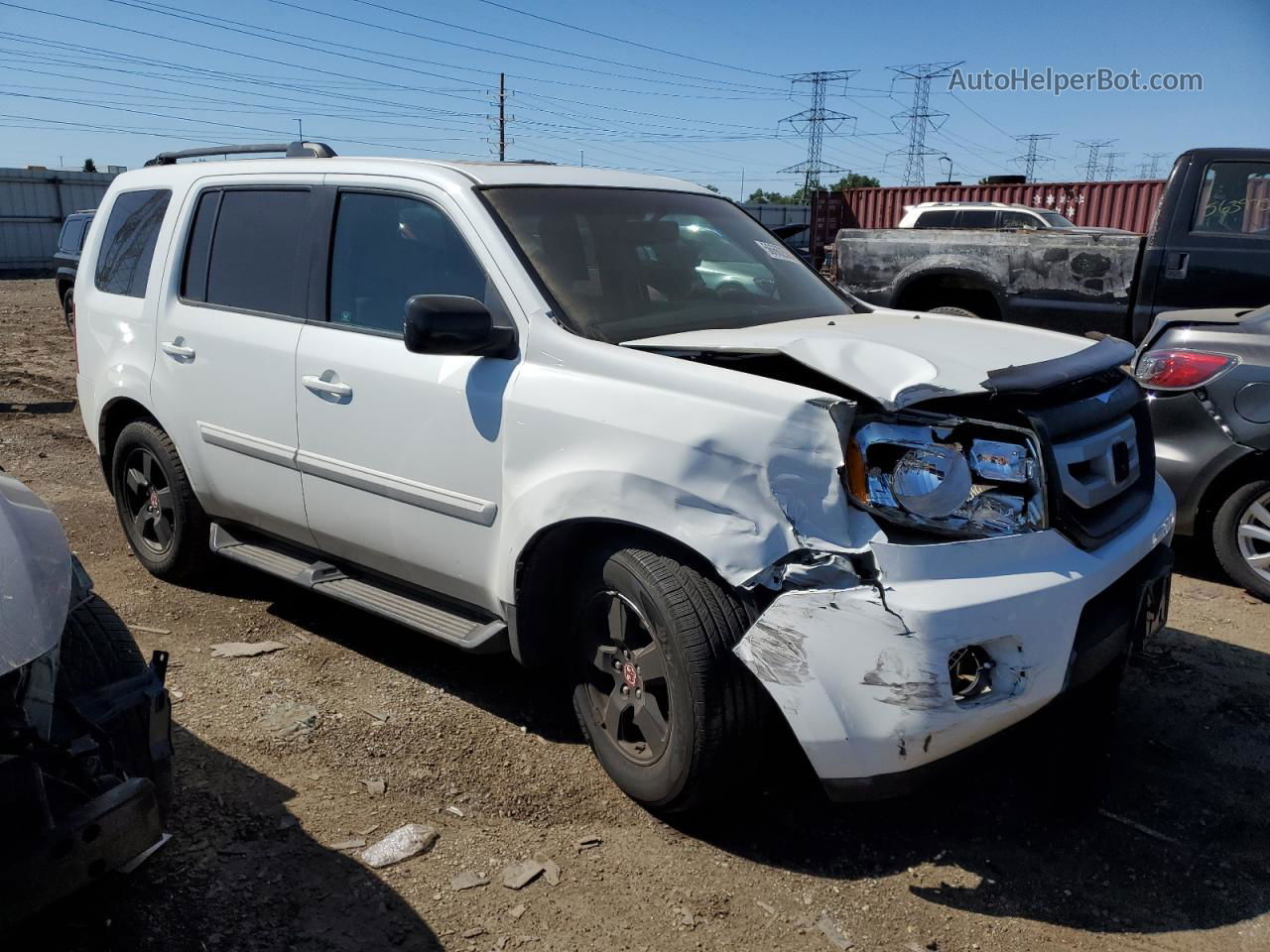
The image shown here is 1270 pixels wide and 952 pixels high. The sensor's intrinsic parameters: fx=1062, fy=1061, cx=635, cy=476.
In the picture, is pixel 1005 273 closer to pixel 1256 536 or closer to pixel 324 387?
pixel 1256 536

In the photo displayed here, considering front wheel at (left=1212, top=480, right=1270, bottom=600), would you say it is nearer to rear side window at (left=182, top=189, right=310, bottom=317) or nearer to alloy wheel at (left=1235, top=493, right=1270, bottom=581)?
alloy wheel at (left=1235, top=493, right=1270, bottom=581)

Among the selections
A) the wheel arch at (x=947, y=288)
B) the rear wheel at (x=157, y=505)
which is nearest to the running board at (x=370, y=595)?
the rear wheel at (x=157, y=505)

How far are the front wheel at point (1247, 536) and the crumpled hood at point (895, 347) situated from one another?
199 cm

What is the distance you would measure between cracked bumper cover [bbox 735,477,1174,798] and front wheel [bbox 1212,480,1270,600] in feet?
9.24

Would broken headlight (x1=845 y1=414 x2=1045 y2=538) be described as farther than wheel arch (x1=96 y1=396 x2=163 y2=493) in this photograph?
No

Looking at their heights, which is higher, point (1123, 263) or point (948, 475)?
point (1123, 263)

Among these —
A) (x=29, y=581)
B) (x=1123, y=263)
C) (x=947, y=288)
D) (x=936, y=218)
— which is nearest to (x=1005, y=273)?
(x=947, y=288)

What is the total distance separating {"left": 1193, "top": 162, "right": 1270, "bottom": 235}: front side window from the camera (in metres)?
7.23

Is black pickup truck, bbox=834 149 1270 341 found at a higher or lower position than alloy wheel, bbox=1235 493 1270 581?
higher

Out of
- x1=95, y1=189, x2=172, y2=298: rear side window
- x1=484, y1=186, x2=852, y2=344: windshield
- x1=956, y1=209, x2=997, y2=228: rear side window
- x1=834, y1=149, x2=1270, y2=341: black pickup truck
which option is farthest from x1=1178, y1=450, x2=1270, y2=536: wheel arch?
x1=956, y1=209, x2=997, y2=228: rear side window

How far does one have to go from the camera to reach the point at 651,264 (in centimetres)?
381

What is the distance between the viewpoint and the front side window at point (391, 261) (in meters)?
3.60

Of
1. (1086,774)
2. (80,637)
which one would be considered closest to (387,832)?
(80,637)

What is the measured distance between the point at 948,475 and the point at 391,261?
85.2 inches
